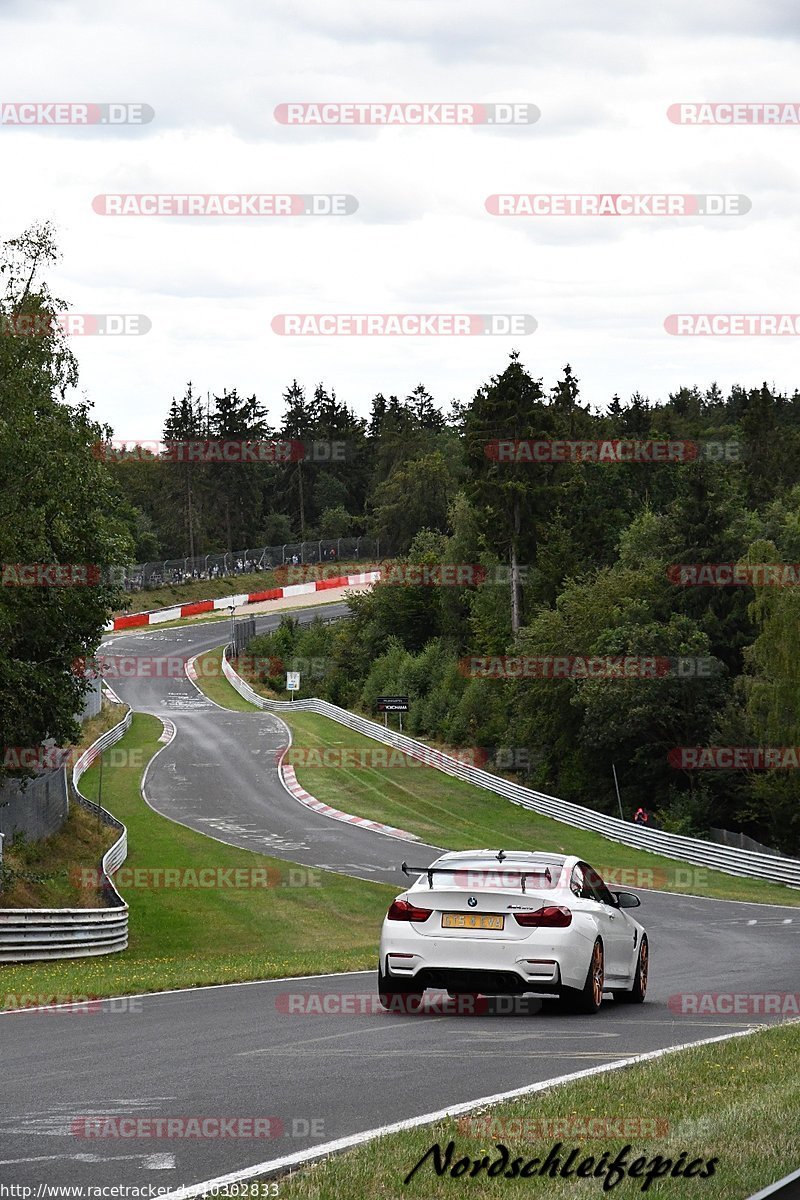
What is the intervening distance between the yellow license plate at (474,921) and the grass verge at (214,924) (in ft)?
13.6

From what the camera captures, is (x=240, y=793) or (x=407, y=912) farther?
(x=240, y=793)

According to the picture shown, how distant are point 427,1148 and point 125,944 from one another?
67.6ft

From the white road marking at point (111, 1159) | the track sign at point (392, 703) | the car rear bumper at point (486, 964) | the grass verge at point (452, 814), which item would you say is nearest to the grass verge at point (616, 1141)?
the white road marking at point (111, 1159)

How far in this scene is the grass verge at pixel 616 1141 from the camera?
5.86 meters

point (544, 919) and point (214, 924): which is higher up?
point (544, 919)

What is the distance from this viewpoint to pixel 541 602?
7744 centimetres

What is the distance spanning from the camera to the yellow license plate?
12.1m

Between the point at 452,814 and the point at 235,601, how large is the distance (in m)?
64.0
